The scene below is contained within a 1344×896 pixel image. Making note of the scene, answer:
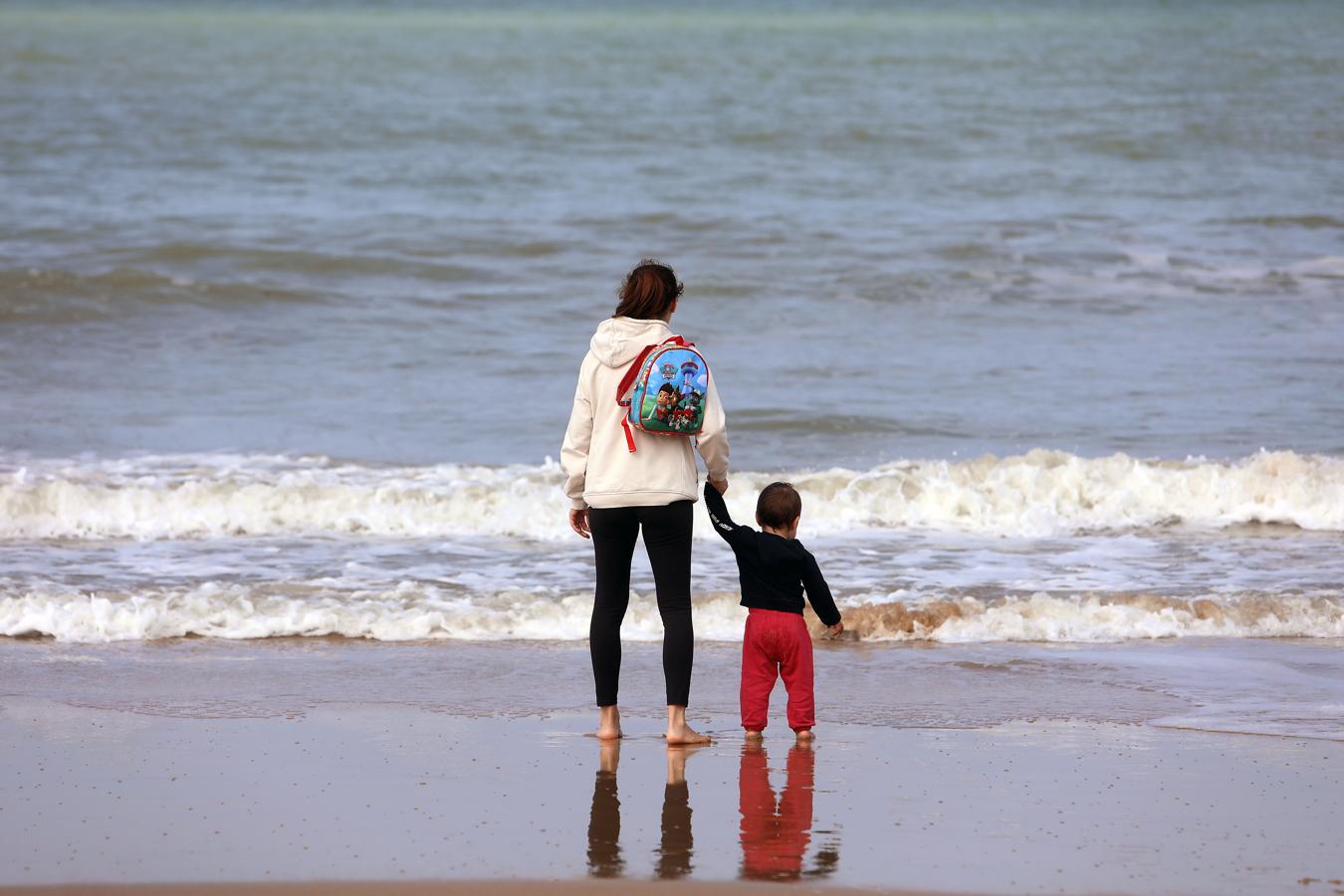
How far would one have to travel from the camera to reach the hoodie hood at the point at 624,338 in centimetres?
491

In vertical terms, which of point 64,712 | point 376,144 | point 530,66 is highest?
point 530,66

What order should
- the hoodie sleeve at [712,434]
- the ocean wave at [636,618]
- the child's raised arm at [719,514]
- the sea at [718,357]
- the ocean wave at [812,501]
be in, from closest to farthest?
the hoodie sleeve at [712,434]
the child's raised arm at [719,514]
the ocean wave at [636,618]
the sea at [718,357]
the ocean wave at [812,501]

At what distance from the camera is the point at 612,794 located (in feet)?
14.9

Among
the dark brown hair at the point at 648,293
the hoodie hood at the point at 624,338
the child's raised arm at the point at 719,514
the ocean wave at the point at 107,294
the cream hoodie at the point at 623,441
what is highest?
the ocean wave at the point at 107,294

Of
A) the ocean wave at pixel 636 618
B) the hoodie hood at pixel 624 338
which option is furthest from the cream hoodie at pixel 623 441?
the ocean wave at pixel 636 618

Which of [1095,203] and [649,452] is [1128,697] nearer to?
[649,452]

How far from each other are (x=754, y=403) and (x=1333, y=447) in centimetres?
461

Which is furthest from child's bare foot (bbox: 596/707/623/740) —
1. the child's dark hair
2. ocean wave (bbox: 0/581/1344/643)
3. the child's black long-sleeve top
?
ocean wave (bbox: 0/581/1344/643)

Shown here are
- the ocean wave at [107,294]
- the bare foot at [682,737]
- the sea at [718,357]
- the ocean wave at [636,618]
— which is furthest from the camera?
the ocean wave at [107,294]

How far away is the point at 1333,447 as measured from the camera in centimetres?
1148

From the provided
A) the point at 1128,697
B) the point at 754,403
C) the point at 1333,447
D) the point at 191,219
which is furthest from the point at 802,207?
the point at 1128,697

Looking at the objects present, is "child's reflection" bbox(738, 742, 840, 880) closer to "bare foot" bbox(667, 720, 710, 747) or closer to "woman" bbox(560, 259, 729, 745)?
"bare foot" bbox(667, 720, 710, 747)

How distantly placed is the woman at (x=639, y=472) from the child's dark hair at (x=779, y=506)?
201mm

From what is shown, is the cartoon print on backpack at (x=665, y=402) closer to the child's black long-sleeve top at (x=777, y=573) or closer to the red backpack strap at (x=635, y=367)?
the red backpack strap at (x=635, y=367)
